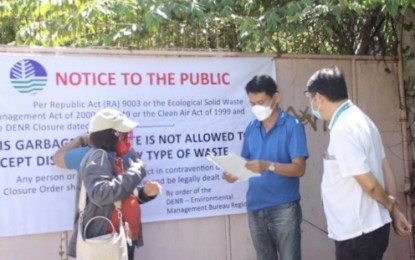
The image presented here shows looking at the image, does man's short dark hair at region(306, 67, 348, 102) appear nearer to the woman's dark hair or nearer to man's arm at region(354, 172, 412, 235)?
man's arm at region(354, 172, 412, 235)

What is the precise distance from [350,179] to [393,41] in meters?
2.92

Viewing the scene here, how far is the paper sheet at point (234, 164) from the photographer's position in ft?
13.0

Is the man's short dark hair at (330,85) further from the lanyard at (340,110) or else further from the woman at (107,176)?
the woman at (107,176)

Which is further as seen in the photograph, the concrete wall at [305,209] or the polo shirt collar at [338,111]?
the concrete wall at [305,209]

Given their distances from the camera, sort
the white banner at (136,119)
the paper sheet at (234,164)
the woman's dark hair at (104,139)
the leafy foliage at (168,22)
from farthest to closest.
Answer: the leafy foliage at (168,22) < the white banner at (136,119) < the paper sheet at (234,164) < the woman's dark hair at (104,139)

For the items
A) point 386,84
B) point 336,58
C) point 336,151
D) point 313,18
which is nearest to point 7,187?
point 336,151

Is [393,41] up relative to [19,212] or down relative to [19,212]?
up

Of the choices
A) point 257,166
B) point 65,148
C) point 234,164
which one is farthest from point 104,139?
point 257,166

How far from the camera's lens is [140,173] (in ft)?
11.7

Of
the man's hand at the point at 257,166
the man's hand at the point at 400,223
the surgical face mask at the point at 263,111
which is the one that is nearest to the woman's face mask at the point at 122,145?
the man's hand at the point at 257,166

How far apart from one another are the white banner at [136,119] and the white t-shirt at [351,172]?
5.00 feet

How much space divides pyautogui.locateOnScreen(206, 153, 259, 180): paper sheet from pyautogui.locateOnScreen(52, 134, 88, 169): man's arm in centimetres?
91

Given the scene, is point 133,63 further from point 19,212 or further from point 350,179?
point 350,179

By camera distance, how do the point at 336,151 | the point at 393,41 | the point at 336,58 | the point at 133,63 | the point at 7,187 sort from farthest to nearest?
1. the point at 393,41
2. the point at 336,58
3. the point at 133,63
4. the point at 7,187
5. the point at 336,151
